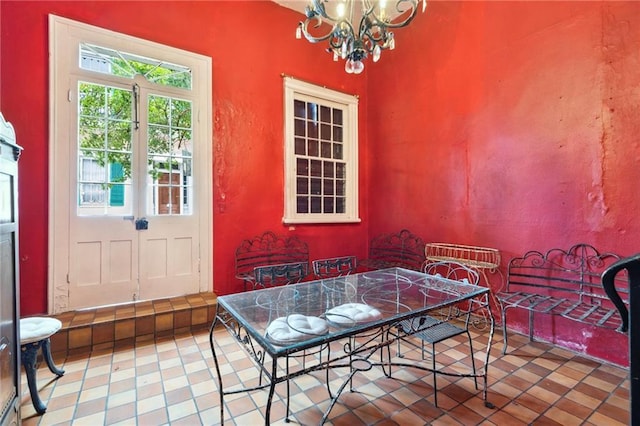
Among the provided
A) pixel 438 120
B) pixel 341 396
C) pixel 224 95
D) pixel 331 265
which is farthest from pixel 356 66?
pixel 341 396

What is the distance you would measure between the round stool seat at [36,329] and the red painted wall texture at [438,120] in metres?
0.75

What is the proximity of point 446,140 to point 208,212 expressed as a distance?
2.74m

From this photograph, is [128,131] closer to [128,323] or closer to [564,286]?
[128,323]

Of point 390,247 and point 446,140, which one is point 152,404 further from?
point 446,140

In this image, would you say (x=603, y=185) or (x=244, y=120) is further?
(x=244, y=120)

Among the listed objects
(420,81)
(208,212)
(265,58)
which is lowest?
(208,212)

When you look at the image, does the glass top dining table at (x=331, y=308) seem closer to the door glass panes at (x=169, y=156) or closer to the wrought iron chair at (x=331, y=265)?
the wrought iron chair at (x=331, y=265)

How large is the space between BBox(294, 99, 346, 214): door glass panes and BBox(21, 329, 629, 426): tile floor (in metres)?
2.19

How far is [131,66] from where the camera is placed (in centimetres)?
289

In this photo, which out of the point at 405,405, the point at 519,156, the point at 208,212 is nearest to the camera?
the point at 405,405

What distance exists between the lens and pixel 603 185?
7.39ft

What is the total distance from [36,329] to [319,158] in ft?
10.4

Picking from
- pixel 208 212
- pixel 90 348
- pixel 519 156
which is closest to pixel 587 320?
pixel 519 156

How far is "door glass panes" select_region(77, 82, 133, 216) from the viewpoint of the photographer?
8.73ft
